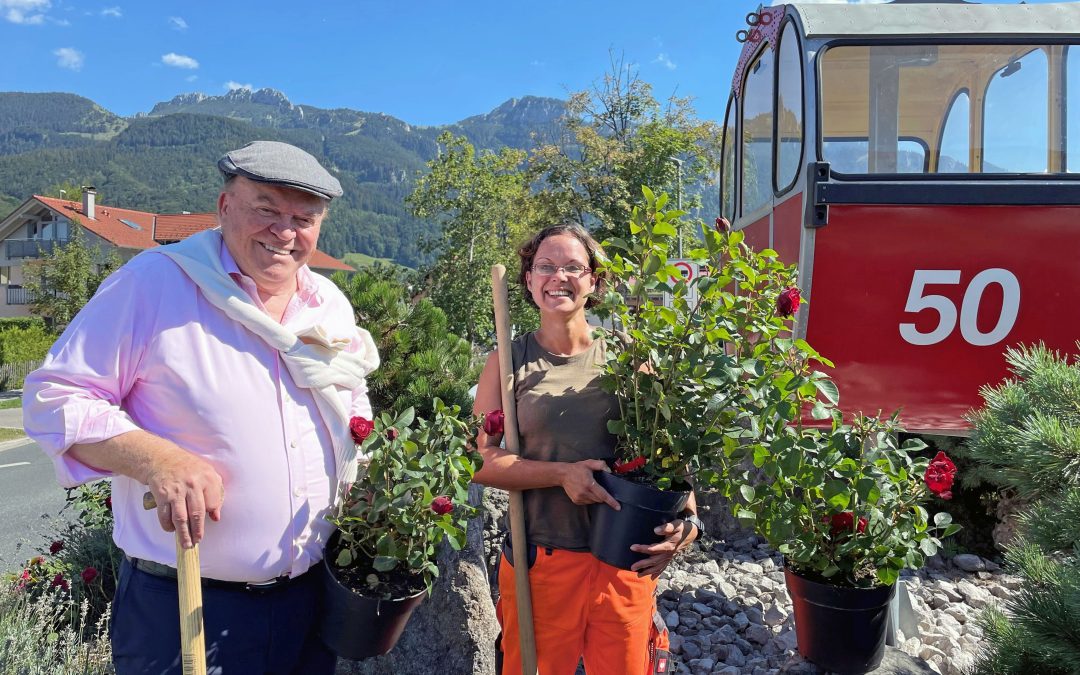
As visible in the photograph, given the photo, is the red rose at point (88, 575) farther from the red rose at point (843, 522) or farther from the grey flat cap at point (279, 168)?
the red rose at point (843, 522)

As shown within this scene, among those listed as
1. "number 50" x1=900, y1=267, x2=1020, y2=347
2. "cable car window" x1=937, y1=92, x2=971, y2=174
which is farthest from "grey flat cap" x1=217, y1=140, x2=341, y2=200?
"cable car window" x1=937, y1=92, x2=971, y2=174

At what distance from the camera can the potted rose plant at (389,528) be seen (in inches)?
61.9

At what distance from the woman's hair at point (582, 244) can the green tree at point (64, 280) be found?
22.5 metres

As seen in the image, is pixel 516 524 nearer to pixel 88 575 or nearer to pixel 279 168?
pixel 279 168

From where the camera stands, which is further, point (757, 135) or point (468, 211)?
point (468, 211)

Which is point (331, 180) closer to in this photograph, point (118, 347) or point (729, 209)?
point (118, 347)

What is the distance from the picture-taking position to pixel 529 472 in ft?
6.30

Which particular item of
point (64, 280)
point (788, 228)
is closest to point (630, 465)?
point (788, 228)

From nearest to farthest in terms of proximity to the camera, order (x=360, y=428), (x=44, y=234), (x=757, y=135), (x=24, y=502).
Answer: (x=360, y=428) → (x=757, y=135) → (x=24, y=502) → (x=44, y=234)

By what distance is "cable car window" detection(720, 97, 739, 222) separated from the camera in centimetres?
462

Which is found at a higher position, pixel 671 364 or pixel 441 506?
pixel 671 364

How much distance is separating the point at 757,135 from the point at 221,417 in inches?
132

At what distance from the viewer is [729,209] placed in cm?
490

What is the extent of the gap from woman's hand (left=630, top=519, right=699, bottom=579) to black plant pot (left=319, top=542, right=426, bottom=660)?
1.89 feet
